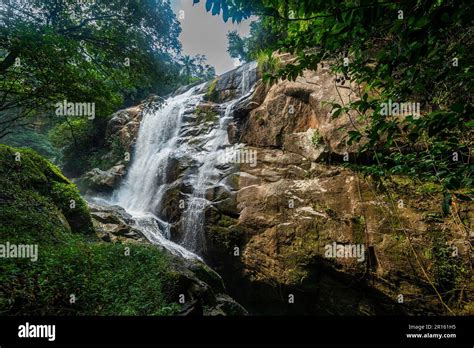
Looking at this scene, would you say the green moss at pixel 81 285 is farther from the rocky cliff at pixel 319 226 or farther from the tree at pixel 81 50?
the rocky cliff at pixel 319 226

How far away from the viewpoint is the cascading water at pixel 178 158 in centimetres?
1030

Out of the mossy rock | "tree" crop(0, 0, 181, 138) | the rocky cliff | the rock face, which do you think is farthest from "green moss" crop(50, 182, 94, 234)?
the rock face

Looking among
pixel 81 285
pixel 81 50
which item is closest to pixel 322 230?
pixel 81 285

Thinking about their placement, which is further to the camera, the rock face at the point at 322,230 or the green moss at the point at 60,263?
the rock face at the point at 322,230

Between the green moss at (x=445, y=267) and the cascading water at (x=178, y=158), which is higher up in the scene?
the cascading water at (x=178, y=158)

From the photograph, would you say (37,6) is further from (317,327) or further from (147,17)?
(317,327)

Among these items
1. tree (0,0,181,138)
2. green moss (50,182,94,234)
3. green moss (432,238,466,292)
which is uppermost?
tree (0,0,181,138)

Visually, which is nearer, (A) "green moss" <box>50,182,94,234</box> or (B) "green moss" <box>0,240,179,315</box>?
(B) "green moss" <box>0,240,179,315</box>

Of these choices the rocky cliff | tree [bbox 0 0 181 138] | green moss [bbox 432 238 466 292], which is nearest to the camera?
tree [bbox 0 0 181 138]

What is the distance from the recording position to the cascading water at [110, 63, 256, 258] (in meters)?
10.3

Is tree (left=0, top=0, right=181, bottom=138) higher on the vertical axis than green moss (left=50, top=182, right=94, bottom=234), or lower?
higher

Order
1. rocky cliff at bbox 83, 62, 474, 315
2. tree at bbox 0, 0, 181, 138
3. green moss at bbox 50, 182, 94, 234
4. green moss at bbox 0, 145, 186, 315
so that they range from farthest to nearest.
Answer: green moss at bbox 50, 182, 94, 234
rocky cliff at bbox 83, 62, 474, 315
tree at bbox 0, 0, 181, 138
green moss at bbox 0, 145, 186, 315

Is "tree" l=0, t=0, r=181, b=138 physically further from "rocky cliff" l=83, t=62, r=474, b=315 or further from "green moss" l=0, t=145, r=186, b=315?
"rocky cliff" l=83, t=62, r=474, b=315

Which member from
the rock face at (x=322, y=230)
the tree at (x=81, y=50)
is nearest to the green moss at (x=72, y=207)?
the tree at (x=81, y=50)
